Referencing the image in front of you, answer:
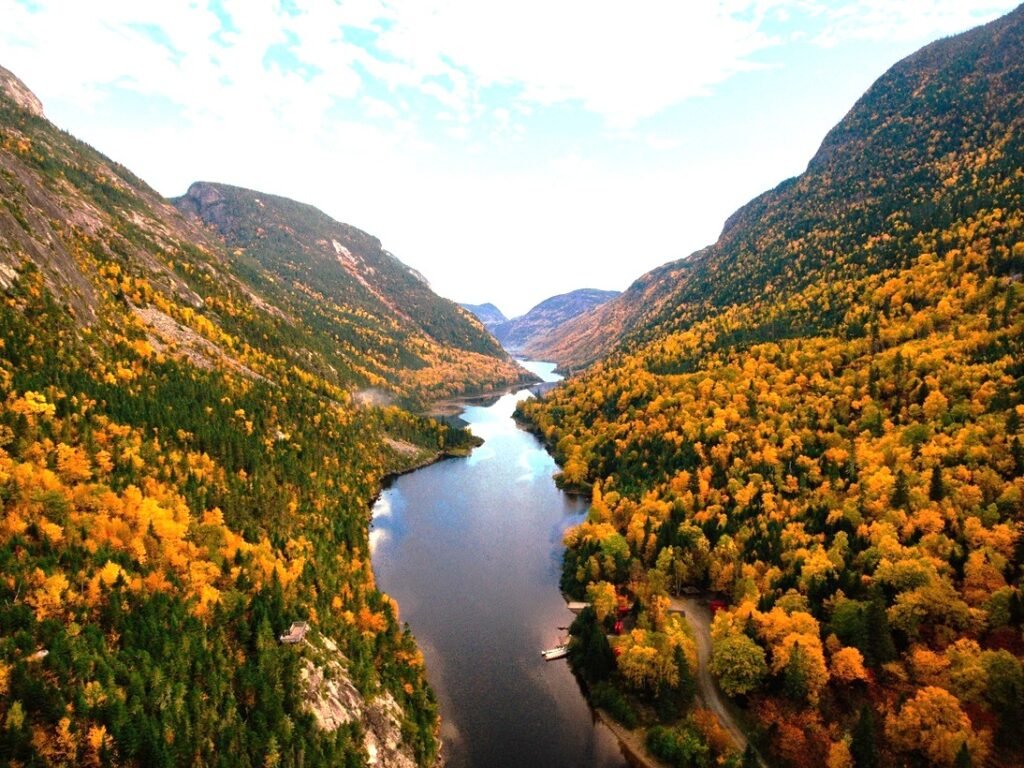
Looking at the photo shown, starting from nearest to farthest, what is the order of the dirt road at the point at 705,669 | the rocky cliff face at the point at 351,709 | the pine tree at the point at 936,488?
the rocky cliff face at the point at 351,709 → the dirt road at the point at 705,669 → the pine tree at the point at 936,488

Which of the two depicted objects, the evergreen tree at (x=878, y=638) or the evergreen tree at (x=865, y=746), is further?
the evergreen tree at (x=878, y=638)

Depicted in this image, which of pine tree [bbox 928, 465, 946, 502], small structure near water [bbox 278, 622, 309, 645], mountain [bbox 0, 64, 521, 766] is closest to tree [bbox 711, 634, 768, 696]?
mountain [bbox 0, 64, 521, 766]

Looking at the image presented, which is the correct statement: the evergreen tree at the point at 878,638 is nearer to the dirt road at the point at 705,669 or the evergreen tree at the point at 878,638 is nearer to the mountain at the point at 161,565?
the dirt road at the point at 705,669

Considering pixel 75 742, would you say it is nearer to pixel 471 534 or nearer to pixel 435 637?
pixel 435 637

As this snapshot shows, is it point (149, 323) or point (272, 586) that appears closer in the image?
point (272, 586)

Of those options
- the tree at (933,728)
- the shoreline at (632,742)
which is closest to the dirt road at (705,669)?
the shoreline at (632,742)

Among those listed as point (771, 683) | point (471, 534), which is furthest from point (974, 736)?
point (471, 534)

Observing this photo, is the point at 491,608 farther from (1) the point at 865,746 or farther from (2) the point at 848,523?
(2) the point at 848,523

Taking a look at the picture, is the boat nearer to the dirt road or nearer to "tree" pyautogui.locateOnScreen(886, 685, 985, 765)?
the dirt road
